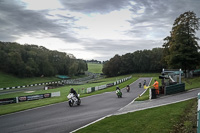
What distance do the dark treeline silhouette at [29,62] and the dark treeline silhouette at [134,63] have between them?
2364cm

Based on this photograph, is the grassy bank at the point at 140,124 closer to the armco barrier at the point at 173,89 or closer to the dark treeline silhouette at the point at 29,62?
the armco barrier at the point at 173,89

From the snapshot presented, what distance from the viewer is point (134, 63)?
4771 inches

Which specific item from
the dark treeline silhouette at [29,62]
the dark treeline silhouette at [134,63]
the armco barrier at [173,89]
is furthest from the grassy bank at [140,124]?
the dark treeline silhouette at [134,63]

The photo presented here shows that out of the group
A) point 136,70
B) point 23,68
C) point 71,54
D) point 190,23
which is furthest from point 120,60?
point 190,23

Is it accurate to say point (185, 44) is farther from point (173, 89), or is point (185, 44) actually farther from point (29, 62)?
point (29, 62)

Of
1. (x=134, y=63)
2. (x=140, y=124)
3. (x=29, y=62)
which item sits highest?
(x=134, y=63)

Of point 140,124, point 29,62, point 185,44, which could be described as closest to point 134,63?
point 29,62

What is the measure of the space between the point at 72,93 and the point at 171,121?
10.2 meters

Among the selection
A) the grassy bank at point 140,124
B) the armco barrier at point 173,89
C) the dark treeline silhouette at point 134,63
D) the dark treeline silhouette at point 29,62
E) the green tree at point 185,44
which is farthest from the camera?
the dark treeline silhouette at point 134,63

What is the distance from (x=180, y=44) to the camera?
37.9m

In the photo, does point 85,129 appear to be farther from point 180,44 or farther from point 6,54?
point 6,54

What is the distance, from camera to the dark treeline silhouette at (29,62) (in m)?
80.0

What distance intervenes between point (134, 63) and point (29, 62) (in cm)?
6831

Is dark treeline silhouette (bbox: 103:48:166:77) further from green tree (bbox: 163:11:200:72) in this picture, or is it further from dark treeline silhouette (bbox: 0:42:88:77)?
green tree (bbox: 163:11:200:72)
